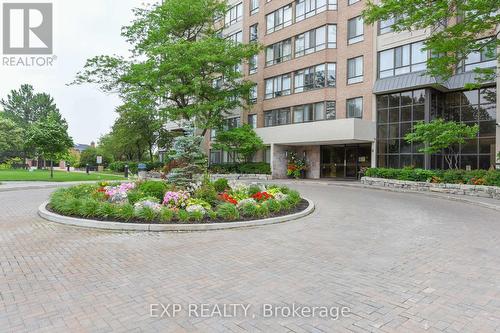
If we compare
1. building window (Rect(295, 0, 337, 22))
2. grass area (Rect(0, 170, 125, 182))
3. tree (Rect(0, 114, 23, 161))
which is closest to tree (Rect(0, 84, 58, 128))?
tree (Rect(0, 114, 23, 161))

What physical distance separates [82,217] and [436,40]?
1536 cm

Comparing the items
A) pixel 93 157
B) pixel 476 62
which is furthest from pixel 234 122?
pixel 93 157

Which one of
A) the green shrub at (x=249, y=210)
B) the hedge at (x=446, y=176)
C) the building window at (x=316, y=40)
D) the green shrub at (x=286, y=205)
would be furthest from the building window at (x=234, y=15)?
the green shrub at (x=249, y=210)

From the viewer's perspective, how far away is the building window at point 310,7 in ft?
89.9

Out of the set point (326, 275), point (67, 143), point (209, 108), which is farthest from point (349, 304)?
point (67, 143)

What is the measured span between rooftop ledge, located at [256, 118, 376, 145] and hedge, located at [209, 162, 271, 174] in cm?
245

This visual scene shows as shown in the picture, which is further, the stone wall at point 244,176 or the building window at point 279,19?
the building window at point 279,19

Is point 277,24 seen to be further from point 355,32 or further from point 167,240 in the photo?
point 167,240

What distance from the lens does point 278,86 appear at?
31000mm

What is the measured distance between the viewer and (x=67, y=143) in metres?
26.8

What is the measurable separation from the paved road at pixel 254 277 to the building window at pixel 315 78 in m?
20.1

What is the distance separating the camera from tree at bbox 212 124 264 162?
1125 inches

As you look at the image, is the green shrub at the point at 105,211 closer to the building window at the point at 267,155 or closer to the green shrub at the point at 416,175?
the green shrub at the point at 416,175

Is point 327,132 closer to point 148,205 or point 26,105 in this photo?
point 148,205
